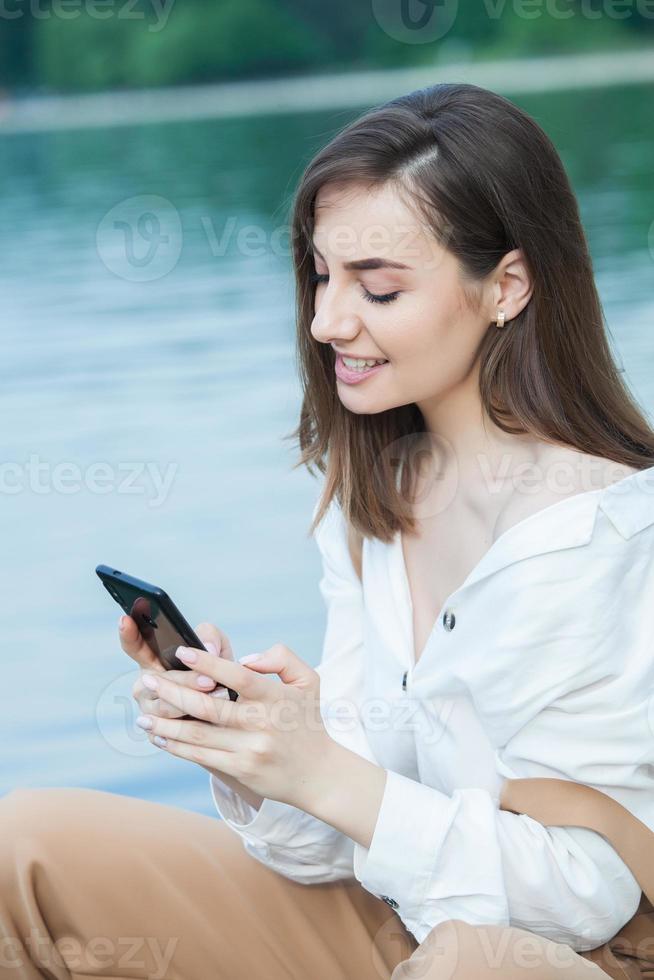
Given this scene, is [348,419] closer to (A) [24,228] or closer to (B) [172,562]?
(B) [172,562]

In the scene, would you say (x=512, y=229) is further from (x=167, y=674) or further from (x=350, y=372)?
(x=167, y=674)

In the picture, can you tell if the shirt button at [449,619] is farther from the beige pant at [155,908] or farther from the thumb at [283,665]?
the beige pant at [155,908]

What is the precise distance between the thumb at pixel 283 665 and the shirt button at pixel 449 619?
14 centimetres

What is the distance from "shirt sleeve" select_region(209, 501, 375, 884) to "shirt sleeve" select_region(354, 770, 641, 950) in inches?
4.5

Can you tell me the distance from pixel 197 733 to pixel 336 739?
30 cm

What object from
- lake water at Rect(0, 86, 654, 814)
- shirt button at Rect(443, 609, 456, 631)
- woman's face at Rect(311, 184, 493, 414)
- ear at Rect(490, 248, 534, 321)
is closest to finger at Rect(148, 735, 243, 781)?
shirt button at Rect(443, 609, 456, 631)

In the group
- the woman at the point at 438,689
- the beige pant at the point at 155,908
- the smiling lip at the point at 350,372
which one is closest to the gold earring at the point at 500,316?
the woman at the point at 438,689

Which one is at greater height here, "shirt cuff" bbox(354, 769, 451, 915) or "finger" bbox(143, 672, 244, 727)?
"finger" bbox(143, 672, 244, 727)

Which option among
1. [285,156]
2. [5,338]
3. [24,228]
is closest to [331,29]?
[285,156]

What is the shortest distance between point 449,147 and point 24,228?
25.8ft

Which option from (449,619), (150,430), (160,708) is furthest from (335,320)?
(150,430)

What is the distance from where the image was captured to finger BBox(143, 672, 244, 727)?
4.12ft

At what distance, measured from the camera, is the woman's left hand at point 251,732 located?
125 centimetres

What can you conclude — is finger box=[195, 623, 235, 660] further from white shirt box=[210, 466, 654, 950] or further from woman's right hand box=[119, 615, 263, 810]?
white shirt box=[210, 466, 654, 950]
